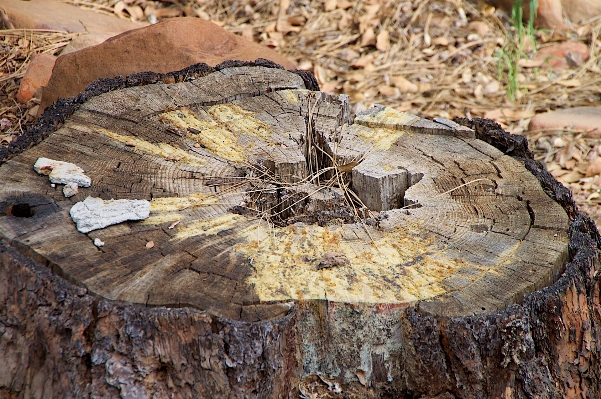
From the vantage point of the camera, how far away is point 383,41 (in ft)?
16.5

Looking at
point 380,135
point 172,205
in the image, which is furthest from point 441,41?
point 172,205

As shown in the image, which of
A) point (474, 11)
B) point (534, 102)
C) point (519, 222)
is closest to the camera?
point (519, 222)

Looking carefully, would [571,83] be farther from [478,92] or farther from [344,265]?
[344,265]

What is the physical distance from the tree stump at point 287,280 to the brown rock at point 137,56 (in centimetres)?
125

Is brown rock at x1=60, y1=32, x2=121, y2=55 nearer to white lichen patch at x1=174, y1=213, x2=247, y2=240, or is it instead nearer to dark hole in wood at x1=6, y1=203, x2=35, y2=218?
dark hole in wood at x1=6, y1=203, x2=35, y2=218

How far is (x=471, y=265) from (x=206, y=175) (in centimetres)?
97

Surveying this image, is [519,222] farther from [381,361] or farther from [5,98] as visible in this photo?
[5,98]

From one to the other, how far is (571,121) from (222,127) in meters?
2.68

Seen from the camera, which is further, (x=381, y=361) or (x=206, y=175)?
(x=206, y=175)

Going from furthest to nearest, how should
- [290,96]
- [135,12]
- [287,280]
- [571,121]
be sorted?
[135,12]
[571,121]
[290,96]
[287,280]

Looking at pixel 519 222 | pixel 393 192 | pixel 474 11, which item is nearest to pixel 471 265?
pixel 519 222

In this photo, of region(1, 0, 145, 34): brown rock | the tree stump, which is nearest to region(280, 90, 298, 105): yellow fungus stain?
the tree stump

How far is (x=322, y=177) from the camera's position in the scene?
7.98 ft

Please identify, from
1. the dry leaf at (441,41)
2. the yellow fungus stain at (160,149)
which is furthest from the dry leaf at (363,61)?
the yellow fungus stain at (160,149)
